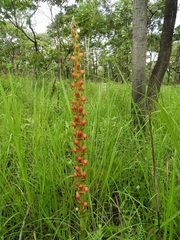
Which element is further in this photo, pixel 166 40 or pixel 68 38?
pixel 68 38

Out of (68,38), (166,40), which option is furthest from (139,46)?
(68,38)

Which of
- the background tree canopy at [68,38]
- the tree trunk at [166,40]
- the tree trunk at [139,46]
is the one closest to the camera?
the tree trunk at [139,46]

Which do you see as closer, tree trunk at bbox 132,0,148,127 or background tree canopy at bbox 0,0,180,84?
tree trunk at bbox 132,0,148,127

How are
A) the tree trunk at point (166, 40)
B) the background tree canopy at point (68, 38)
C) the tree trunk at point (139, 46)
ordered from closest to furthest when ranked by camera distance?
the tree trunk at point (139, 46) → the tree trunk at point (166, 40) → the background tree canopy at point (68, 38)

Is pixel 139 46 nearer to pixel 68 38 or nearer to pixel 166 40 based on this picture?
pixel 166 40

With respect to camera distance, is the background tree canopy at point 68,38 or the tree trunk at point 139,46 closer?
the tree trunk at point 139,46

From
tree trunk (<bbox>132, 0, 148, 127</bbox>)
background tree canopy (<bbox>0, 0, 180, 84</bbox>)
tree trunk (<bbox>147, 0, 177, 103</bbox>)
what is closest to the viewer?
tree trunk (<bbox>132, 0, 148, 127</bbox>)

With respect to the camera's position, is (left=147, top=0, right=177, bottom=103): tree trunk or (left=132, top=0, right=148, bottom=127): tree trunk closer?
(left=132, top=0, right=148, bottom=127): tree trunk

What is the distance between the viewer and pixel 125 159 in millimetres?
1409

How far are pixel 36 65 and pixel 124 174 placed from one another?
3.47 meters

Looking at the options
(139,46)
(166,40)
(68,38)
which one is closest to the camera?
(139,46)

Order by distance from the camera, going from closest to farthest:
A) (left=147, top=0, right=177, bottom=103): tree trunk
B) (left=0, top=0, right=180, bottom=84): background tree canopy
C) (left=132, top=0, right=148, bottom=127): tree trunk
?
1. (left=132, top=0, right=148, bottom=127): tree trunk
2. (left=147, top=0, right=177, bottom=103): tree trunk
3. (left=0, top=0, right=180, bottom=84): background tree canopy

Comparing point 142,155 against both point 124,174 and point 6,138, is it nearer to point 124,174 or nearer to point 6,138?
point 124,174

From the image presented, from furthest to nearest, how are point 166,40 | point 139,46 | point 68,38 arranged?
point 68,38, point 166,40, point 139,46
